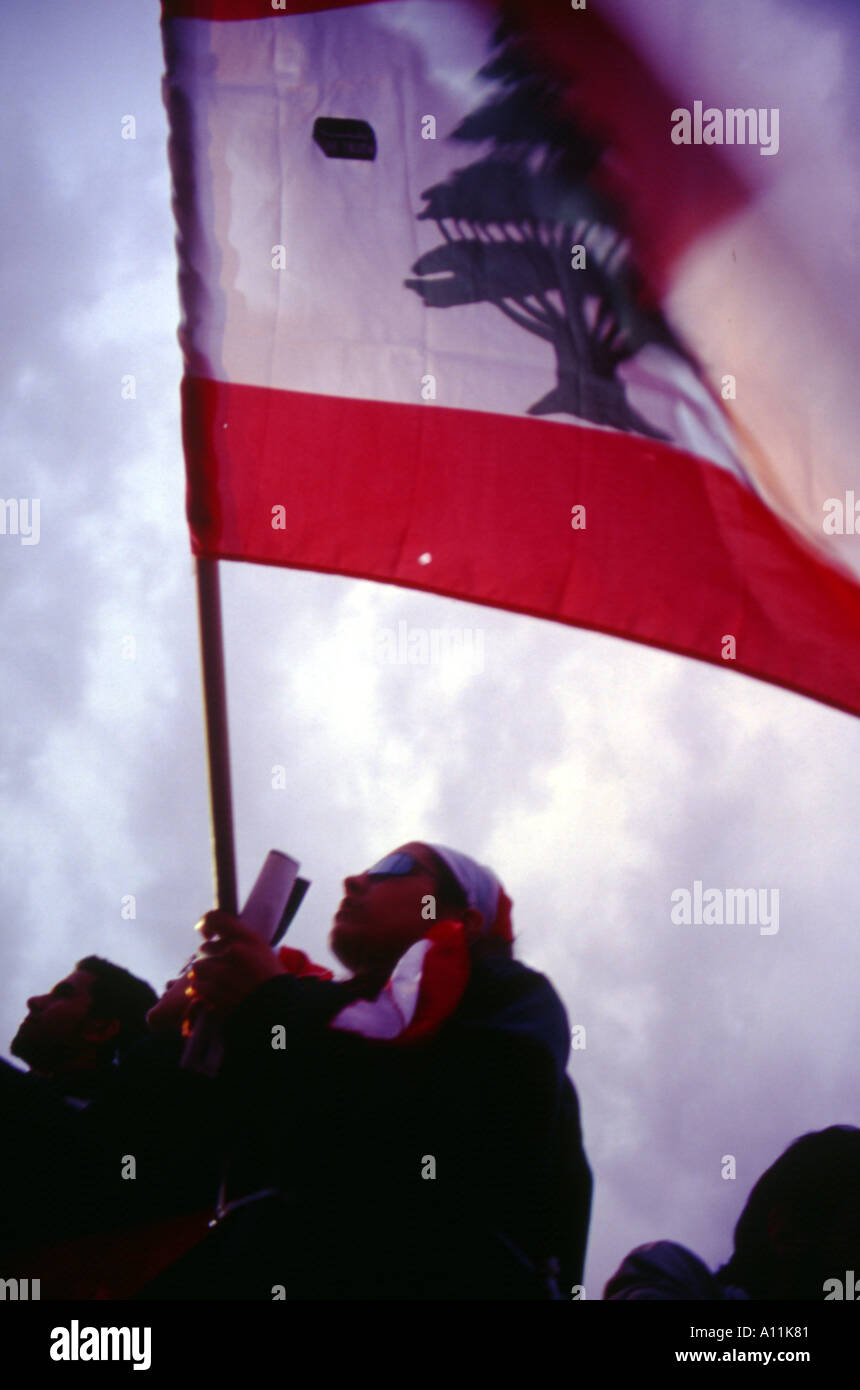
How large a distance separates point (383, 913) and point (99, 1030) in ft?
3.15

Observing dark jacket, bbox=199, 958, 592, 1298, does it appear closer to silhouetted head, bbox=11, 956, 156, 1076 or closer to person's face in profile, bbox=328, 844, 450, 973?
person's face in profile, bbox=328, 844, 450, 973

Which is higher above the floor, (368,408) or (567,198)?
(567,198)

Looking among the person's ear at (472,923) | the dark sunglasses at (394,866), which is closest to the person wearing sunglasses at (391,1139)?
the person's ear at (472,923)

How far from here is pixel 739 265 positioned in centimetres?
351

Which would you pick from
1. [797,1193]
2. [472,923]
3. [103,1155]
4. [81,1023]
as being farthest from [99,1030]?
[797,1193]

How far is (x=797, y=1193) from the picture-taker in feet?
9.72

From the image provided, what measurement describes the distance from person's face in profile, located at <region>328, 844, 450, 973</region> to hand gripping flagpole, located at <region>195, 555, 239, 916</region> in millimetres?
319

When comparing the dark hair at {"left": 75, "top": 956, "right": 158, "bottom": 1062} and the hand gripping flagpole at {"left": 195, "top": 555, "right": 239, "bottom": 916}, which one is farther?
the dark hair at {"left": 75, "top": 956, "right": 158, "bottom": 1062}

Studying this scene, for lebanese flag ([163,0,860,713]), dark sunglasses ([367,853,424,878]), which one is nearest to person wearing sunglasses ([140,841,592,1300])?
dark sunglasses ([367,853,424,878])

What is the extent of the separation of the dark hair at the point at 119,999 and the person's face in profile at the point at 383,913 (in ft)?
2.51

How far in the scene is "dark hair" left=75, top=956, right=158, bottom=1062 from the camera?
3.28 meters

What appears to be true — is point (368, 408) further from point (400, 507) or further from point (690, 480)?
point (690, 480)
